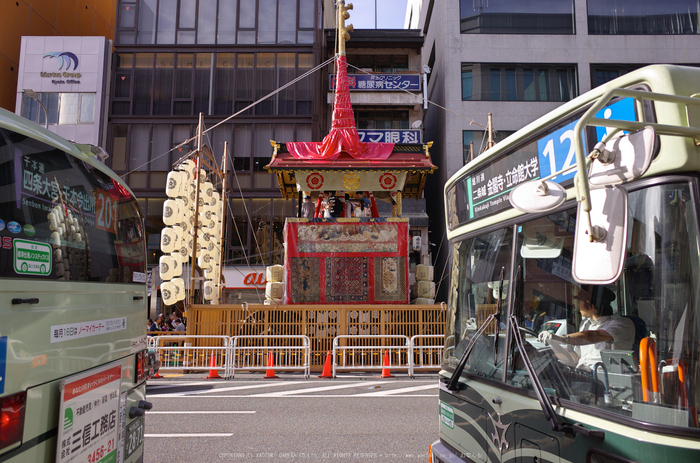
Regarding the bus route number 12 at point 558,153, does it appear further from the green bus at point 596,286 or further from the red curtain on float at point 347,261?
the red curtain on float at point 347,261

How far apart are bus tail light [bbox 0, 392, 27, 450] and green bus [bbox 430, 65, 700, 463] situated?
2581 millimetres

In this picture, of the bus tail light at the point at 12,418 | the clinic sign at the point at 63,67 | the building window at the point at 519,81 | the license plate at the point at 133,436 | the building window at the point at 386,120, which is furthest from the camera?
the building window at the point at 386,120

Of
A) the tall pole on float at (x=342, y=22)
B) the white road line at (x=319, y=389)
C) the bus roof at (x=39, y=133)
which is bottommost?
the white road line at (x=319, y=389)

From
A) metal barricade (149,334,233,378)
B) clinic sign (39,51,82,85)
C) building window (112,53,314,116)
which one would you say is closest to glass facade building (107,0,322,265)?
building window (112,53,314,116)

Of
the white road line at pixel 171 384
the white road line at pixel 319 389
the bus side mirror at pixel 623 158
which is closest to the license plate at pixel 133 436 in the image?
the bus side mirror at pixel 623 158

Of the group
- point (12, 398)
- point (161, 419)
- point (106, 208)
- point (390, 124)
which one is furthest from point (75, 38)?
point (12, 398)

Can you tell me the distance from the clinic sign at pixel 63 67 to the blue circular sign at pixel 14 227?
89.7 feet

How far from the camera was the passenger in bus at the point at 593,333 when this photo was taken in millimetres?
2354

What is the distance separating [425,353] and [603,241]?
36.8ft

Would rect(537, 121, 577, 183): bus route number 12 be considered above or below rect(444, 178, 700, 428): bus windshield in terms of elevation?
above

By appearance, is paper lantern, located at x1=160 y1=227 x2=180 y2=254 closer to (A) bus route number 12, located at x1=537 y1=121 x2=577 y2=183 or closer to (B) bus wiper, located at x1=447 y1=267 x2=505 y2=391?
(B) bus wiper, located at x1=447 y1=267 x2=505 y2=391

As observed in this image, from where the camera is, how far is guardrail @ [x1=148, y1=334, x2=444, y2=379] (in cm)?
1214

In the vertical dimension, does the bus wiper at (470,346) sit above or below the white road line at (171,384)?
above

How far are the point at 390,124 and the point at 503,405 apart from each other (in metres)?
25.5
